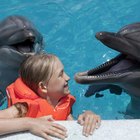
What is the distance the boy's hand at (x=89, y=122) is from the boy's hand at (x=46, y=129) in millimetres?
215

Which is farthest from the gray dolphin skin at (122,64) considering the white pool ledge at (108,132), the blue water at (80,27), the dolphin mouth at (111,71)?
the blue water at (80,27)

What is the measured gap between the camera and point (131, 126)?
187 inches

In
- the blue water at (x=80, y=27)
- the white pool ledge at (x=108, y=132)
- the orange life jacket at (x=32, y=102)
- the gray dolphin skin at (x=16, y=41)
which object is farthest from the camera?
the blue water at (x=80, y=27)

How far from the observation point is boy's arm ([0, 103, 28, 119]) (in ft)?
16.7

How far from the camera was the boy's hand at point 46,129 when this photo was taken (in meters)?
4.67

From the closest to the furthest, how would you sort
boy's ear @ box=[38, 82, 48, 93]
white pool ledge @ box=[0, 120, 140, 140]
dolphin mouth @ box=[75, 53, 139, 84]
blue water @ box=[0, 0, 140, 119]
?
1. white pool ledge @ box=[0, 120, 140, 140]
2. boy's ear @ box=[38, 82, 48, 93]
3. dolphin mouth @ box=[75, 53, 139, 84]
4. blue water @ box=[0, 0, 140, 119]

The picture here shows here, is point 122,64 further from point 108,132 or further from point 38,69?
point 108,132

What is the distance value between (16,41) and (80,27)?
3923mm

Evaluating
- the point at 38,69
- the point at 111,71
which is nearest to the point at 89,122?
the point at 38,69

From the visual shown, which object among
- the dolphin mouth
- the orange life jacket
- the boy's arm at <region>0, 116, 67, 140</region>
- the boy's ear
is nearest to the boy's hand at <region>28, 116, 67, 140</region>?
the boy's arm at <region>0, 116, 67, 140</region>

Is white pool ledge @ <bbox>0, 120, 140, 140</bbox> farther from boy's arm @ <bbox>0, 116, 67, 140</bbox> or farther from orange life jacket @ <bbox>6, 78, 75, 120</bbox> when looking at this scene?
orange life jacket @ <bbox>6, 78, 75, 120</bbox>

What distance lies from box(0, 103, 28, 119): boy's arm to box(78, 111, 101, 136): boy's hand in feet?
2.49

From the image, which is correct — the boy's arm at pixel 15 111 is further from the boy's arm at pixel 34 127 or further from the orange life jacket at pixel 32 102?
the boy's arm at pixel 34 127

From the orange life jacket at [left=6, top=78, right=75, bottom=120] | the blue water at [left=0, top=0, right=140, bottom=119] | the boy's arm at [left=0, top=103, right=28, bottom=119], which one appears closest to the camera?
the boy's arm at [left=0, top=103, right=28, bottom=119]
